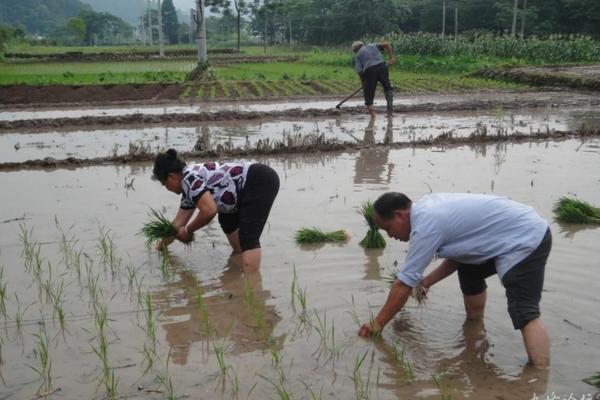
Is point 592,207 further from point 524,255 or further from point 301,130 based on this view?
point 301,130

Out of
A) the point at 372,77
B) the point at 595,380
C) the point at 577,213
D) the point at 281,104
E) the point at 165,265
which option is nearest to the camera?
the point at 595,380

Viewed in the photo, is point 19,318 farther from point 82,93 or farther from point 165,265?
point 82,93

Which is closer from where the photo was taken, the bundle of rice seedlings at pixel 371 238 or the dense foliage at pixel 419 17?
the bundle of rice seedlings at pixel 371 238

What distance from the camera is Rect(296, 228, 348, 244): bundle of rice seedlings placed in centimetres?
588

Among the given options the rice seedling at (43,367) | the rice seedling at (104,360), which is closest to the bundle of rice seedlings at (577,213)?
the rice seedling at (104,360)

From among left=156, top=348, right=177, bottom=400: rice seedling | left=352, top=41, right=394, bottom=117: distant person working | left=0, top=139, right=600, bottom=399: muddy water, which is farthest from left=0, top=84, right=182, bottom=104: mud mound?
left=156, top=348, right=177, bottom=400: rice seedling

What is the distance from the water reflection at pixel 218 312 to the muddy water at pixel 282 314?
15mm

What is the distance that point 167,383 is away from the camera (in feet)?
11.7

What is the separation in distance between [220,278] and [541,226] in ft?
8.23

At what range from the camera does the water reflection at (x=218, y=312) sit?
161 inches

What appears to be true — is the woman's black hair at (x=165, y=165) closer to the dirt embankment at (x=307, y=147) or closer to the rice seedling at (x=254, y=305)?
the rice seedling at (x=254, y=305)

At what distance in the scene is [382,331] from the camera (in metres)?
4.18

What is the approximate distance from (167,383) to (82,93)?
1685cm

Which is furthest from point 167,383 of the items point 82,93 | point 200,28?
point 200,28
